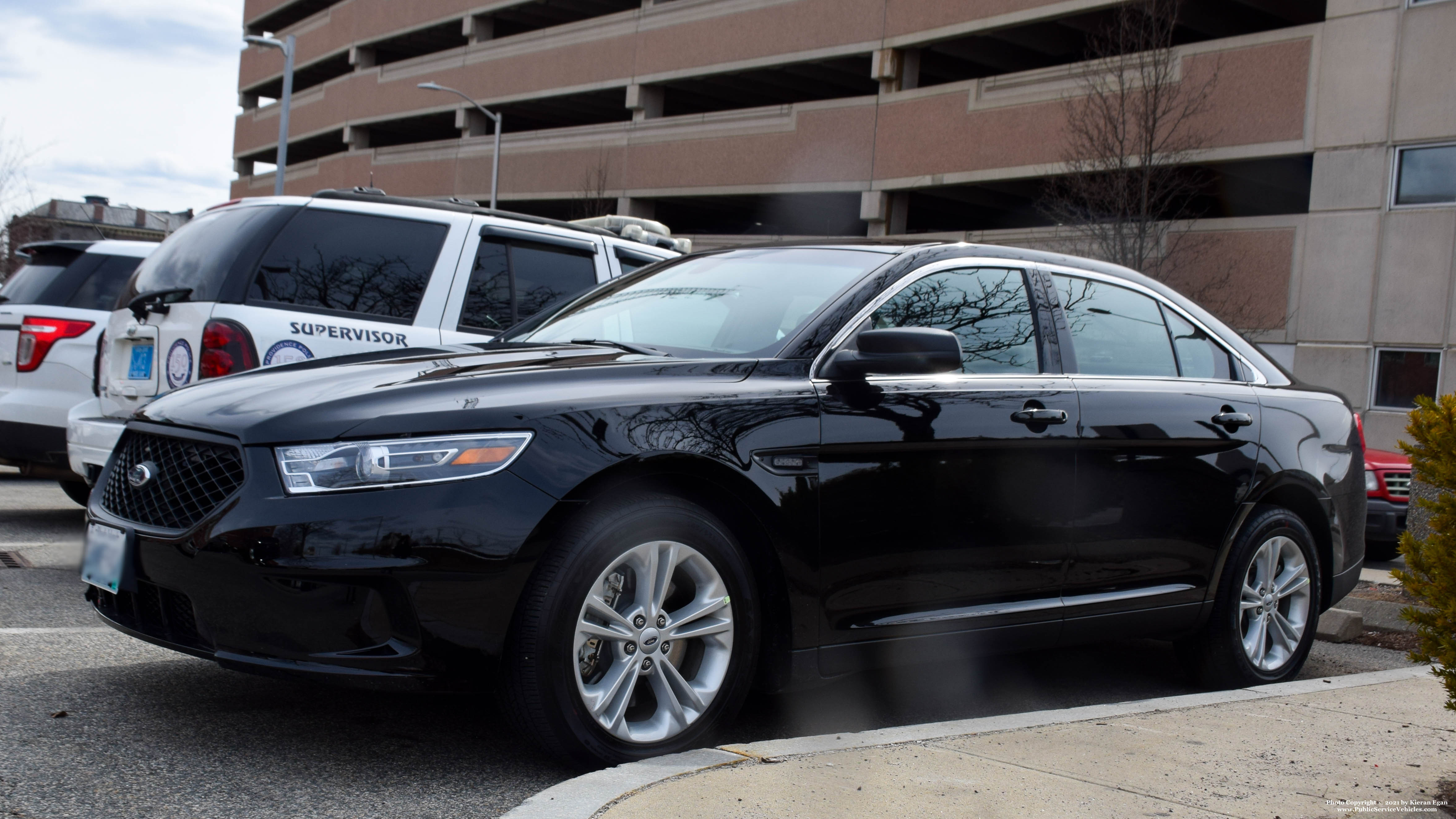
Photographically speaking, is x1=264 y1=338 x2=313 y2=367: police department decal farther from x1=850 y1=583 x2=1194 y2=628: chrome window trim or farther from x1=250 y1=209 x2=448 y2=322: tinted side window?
x1=850 y1=583 x2=1194 y2=628: chrome window trim

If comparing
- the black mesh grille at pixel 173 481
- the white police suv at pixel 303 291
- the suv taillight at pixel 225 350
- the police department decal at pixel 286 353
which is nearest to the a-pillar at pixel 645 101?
the white police suv at pixel 303 291

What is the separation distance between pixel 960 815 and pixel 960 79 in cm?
3166

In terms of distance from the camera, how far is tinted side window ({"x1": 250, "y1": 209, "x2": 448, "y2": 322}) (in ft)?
20.4

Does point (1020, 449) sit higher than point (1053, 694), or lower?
higher

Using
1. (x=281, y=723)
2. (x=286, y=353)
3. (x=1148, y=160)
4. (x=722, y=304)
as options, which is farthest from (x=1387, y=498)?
(x=1148, y=160)

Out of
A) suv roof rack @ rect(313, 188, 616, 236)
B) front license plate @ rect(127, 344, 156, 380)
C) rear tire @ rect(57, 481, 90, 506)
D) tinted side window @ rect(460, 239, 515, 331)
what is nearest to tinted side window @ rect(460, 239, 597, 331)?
tinted side window @ rect(460, 239, 515, 331)

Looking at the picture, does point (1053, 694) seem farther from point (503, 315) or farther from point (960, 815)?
point (503, 315)

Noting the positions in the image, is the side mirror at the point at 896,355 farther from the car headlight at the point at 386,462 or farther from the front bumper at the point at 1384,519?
the front bumper at the point at 1384,519

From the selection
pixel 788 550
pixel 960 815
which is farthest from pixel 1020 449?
pixel 960 815

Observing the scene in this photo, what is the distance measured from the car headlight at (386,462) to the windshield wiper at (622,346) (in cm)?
88

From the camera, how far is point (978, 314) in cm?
472

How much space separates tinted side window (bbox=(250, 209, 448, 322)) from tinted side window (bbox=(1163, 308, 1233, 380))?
361 cm

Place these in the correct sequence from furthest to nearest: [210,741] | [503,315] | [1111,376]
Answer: [503,315] → [1111,376] → [210,741]

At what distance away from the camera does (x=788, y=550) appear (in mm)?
3910
